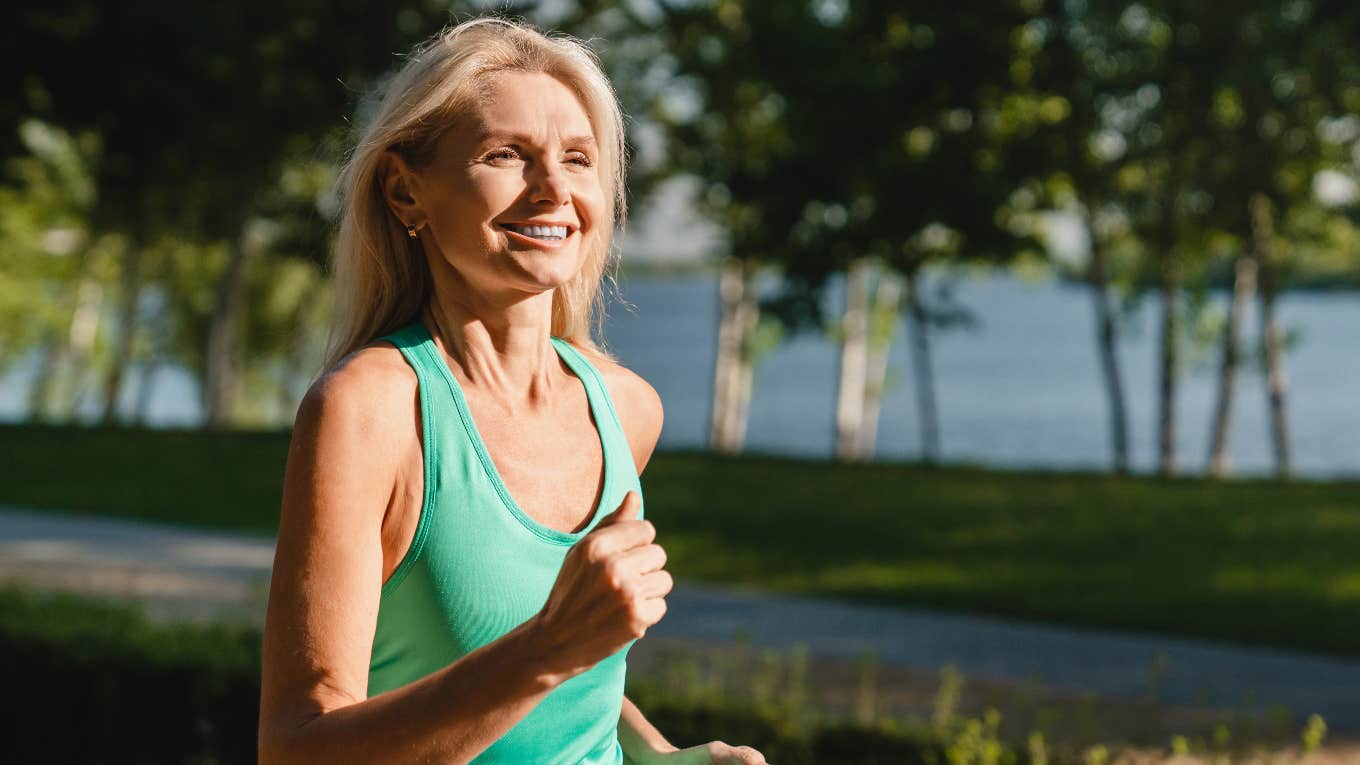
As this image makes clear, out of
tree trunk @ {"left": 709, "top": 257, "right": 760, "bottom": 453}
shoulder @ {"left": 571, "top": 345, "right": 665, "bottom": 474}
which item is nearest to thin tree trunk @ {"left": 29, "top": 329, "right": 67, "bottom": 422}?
tree trunk @ {"left": 709, "top": 257, "right": 760, "bottom": 453}

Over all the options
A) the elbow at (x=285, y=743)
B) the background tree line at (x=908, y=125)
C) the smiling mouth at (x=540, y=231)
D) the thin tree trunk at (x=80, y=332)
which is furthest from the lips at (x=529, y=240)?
the thin tree trunk at (x=80, y=332)

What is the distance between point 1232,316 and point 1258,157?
227 inches

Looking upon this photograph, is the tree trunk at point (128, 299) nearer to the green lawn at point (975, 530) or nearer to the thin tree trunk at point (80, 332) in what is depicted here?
the thin tree trunk at point (80, 332)

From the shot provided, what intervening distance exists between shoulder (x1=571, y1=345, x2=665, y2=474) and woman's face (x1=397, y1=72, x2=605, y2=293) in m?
0.29

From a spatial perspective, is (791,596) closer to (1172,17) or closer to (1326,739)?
(1326,739)

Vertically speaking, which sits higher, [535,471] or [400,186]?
[400,186]

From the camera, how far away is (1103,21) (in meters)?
19.1

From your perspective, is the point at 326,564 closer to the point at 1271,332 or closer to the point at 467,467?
the point at 467,467

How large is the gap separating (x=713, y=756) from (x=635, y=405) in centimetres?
52

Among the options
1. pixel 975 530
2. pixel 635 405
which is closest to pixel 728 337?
pixel 975 530

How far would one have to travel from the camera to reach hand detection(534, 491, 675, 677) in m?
1.34

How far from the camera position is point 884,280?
38000 millimetres

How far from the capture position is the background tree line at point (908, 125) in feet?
61.9

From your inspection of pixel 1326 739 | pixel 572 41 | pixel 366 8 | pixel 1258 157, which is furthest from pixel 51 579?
pixel 1258 157
